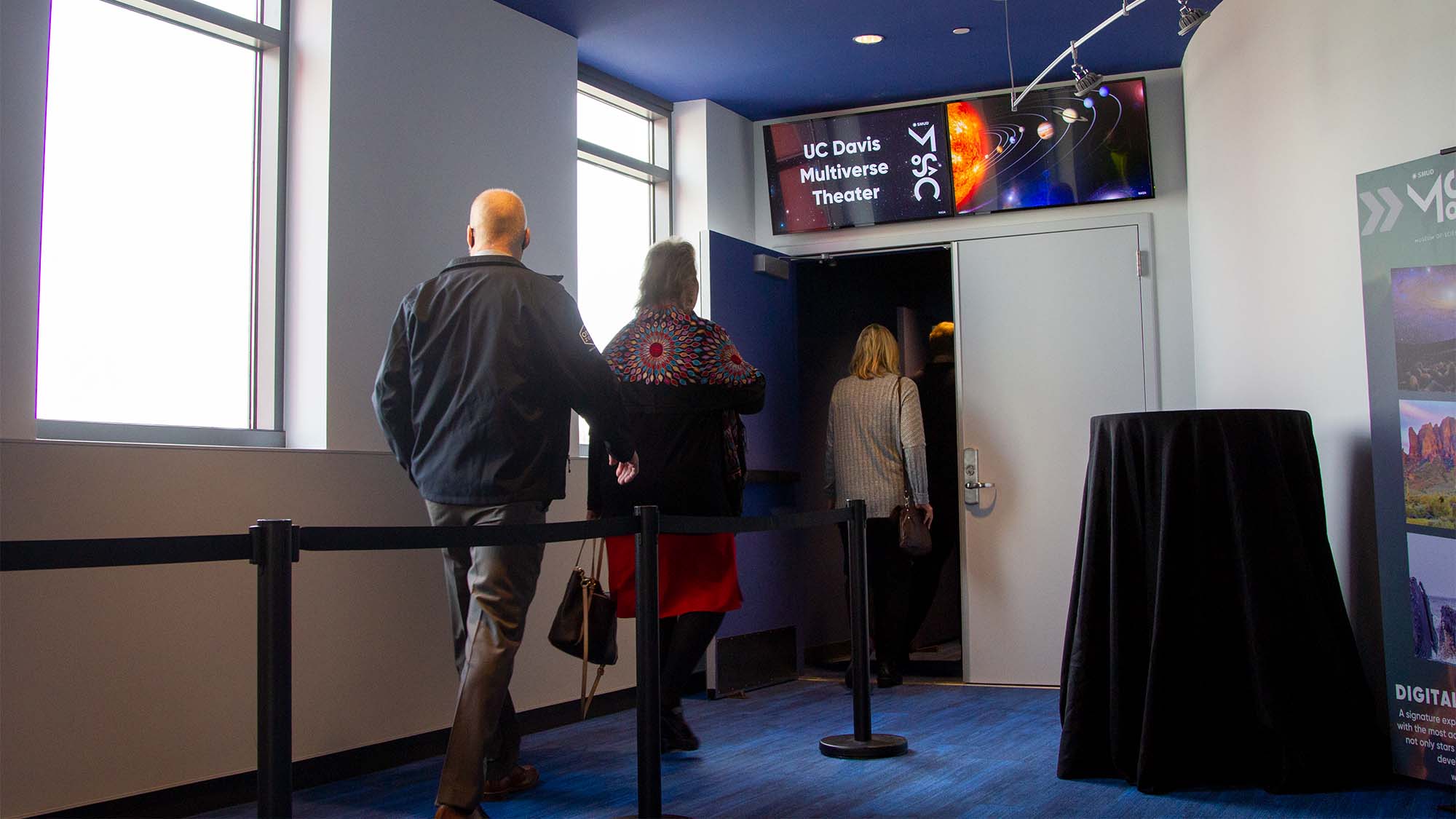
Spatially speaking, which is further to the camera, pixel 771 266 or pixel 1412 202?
pixel 771 266

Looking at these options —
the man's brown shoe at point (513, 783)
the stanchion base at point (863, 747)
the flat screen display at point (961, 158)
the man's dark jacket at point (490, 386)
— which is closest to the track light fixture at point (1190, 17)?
the flat screen display at point (961, 158)

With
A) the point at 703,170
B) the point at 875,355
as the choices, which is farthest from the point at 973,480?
the point at 703,170

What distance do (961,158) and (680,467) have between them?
110 inches

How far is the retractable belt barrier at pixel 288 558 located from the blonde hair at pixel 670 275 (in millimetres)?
859

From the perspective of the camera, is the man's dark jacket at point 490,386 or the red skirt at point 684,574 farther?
the red skirt at point 684,574

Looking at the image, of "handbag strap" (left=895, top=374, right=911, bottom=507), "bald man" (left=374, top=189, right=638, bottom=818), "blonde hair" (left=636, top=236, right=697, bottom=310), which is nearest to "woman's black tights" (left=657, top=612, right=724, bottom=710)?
"bald man" (left=374, top=189, right=638, bottom=818)

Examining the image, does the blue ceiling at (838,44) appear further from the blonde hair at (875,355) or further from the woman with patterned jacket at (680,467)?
the woman with patterned jacket at (680,467)

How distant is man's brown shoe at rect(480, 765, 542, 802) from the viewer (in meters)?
3.34

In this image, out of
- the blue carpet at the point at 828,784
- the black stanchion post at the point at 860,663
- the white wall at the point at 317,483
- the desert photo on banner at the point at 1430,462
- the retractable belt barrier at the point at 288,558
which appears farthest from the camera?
the black stanchion post at the point at 860,663

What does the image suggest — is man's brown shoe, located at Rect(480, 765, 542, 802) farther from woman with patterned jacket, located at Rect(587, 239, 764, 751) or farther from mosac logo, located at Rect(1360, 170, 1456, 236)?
mosac logo, located at Rect(1360, 170, 1456, 236)

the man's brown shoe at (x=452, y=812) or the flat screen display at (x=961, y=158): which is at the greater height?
the flat screen display at (x=961, y=158)

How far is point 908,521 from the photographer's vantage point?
534 cm

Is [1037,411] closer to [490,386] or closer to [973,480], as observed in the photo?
[973,480]

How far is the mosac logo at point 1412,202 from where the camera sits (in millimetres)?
3314
